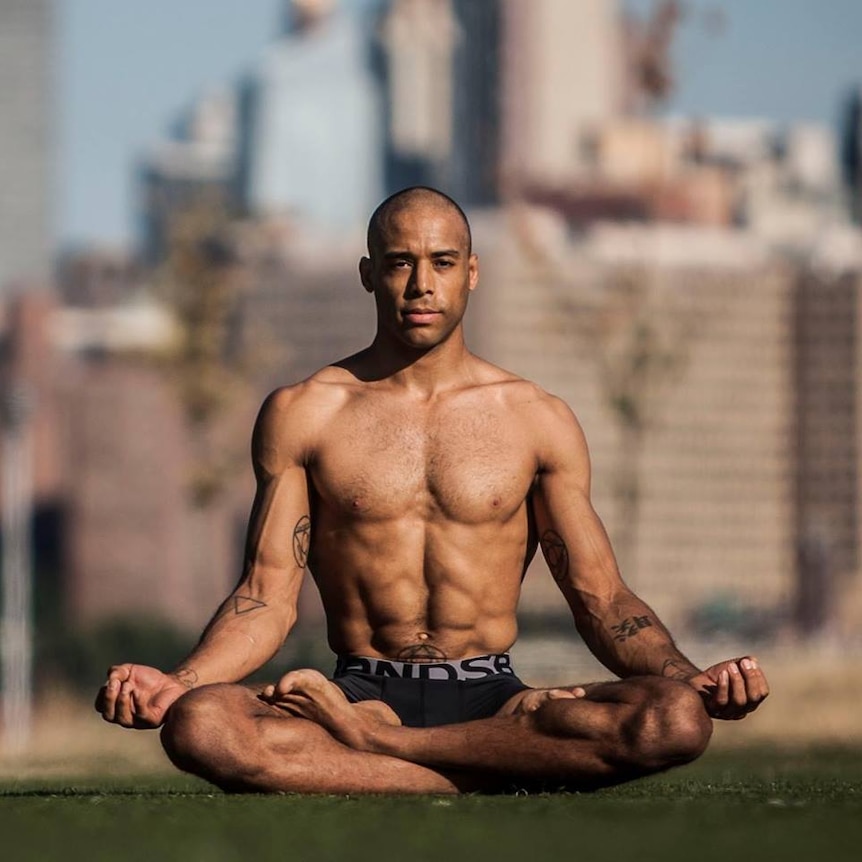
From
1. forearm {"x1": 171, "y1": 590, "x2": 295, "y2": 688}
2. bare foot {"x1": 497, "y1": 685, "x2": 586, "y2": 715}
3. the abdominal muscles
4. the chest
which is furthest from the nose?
bare foot {"x1": 497, "y1": 685, "x2": 586, "y2": 715}

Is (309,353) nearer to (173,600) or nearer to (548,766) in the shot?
(173,600)

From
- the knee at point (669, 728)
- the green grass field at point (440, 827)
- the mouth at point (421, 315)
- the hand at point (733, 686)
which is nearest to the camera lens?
the green grass field at point (440, 827)

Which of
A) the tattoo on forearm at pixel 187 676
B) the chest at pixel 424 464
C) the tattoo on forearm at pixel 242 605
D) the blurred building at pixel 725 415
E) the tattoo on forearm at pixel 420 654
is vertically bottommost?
the blurred building at pixel 725 415

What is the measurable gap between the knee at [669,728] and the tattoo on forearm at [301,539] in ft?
4.78

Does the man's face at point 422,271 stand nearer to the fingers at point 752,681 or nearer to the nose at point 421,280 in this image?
the nose at point 421,280

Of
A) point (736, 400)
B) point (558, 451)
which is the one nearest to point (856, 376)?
point (736, 400)

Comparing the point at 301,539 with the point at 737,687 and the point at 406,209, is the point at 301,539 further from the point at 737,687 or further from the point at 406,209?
the point at 737,687

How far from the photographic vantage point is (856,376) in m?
142

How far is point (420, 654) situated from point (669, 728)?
1241 millimetres

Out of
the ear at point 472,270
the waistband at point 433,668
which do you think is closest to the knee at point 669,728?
the waistband at point 433,668

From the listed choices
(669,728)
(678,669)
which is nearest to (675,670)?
(678,669)

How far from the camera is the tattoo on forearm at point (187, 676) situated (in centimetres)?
868

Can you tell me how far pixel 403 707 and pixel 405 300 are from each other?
1215 millimetres

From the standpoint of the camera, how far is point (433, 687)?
9156 mm
